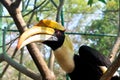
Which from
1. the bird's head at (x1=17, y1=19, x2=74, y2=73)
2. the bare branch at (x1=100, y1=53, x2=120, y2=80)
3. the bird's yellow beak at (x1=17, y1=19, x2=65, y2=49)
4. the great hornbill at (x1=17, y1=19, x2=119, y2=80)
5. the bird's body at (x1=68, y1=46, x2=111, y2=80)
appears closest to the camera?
the bare branch at (x1=100, y1=53, x2=120, y2=80)

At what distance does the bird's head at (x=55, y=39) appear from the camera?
127 cm

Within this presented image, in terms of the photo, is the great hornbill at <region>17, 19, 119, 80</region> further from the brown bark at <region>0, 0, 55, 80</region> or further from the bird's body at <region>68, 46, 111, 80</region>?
the brown bark at <region>0, 0, 55, 80</region>

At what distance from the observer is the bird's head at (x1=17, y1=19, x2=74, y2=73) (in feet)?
4.15

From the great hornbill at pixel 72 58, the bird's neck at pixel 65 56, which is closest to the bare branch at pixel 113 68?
the great hornbill at pixel 72 58

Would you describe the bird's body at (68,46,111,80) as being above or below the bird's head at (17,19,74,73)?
below

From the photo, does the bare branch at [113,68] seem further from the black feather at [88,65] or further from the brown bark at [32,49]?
the black feather at [88,65]

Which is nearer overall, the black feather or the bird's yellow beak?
the bird's yellow beak

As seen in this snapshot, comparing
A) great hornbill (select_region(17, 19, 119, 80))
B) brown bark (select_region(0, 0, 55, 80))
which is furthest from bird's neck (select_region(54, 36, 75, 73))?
brown bark (select_region(0, 0, 55, 80))

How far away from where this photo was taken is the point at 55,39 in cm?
153

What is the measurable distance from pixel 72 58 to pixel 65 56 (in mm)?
59

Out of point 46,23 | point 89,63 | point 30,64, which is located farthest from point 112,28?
point 46,23

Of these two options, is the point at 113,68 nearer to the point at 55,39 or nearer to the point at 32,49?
the point at 32,49

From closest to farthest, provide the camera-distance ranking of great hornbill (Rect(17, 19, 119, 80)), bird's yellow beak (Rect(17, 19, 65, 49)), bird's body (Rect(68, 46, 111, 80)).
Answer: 1. bird's yellow beak (Rect(17, 19, 65, 49))
2. great hornbill (Rect(17, 19, 119, 80))
3. bird's body (Rect(68, 46, 111, 80))

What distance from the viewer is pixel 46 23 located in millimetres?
1332
